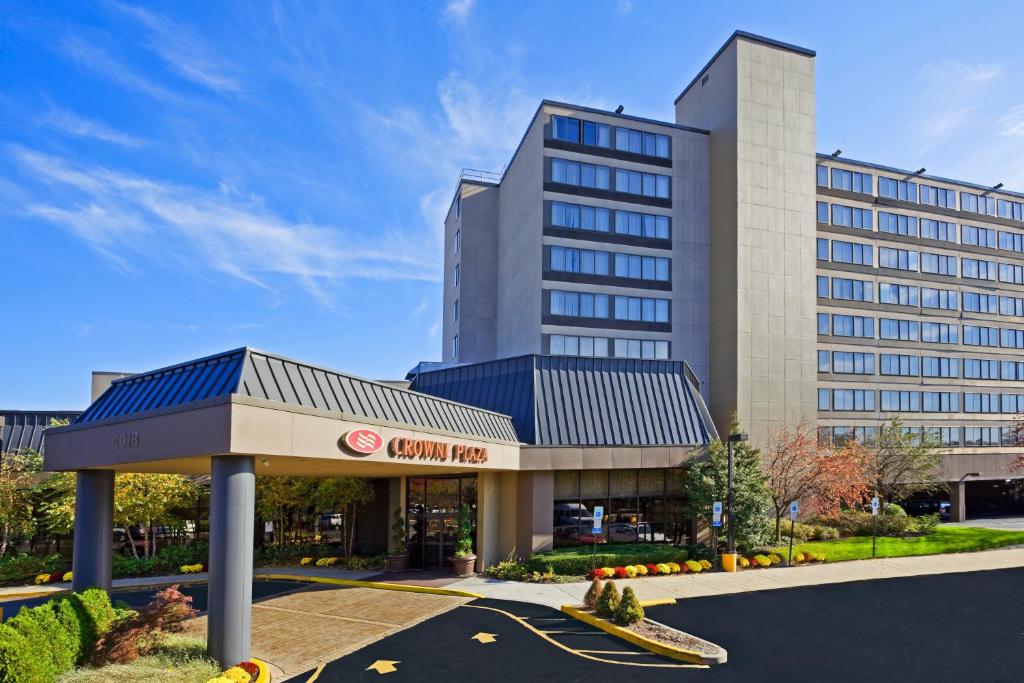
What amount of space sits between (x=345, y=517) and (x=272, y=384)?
18980 mm

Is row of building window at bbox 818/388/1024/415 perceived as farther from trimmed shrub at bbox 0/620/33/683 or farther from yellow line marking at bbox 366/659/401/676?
trimmed shrub at bbox 0/620/33/683

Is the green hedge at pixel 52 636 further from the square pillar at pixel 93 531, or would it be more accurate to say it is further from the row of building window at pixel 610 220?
the row of building window at pixel 610 220

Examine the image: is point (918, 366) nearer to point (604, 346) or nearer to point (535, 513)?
point (604, 346)

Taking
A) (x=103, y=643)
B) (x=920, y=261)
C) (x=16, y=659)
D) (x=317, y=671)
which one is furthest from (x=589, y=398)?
(x=920, y=261)

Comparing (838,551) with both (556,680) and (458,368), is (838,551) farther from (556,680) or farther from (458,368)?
(556,680)

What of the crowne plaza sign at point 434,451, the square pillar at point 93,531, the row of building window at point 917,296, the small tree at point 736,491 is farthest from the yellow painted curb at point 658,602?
the row of building window at point 917,296

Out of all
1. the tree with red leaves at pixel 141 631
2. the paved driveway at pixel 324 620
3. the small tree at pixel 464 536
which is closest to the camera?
the tree with red leaves at pixel 141 631

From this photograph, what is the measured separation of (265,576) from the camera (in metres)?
28.1

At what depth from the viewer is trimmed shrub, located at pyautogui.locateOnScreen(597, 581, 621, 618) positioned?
65.9 feet

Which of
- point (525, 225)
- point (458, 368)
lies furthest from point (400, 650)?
point (525, 225)

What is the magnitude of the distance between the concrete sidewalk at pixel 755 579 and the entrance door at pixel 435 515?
3065 mm

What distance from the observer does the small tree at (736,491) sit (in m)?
30.6

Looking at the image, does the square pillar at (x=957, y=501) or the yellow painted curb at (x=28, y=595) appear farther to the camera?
the square pillar at (x=957, y=501)

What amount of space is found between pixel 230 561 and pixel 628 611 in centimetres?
1084
